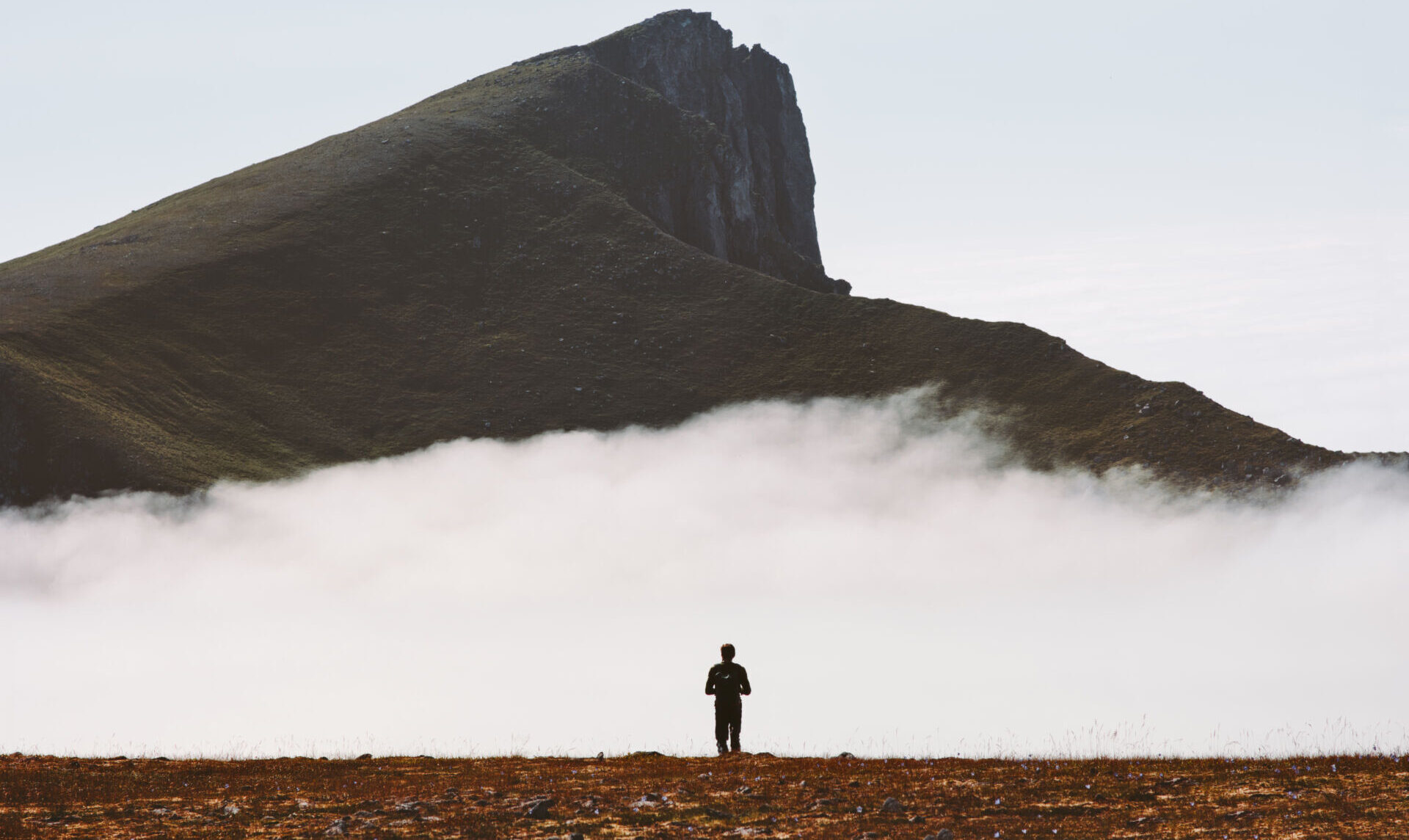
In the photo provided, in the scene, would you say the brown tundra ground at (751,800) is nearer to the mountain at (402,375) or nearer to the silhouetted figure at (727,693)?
the silhouetted figure at (727,693)

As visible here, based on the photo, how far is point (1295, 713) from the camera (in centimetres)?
13375

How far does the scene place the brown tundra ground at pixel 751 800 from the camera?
1988 centimetres

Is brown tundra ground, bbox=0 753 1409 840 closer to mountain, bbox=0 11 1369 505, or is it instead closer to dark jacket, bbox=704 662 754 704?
dark jacket, bbox=704 662 754 704

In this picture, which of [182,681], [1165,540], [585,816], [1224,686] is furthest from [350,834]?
[1165,540]

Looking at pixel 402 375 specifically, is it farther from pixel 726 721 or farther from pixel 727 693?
pixel 727 693

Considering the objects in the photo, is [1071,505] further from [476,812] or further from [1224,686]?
[476,812]

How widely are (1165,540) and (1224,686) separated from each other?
65.8 feet

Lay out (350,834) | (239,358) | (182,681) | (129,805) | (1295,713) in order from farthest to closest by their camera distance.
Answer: (239,358) < (1295,713) < (182,681) < (129,805) < (350,834)

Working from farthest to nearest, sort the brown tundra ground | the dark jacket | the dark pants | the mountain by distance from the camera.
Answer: the mountain
the dark pants
the dark jacket
the brown tundra ground

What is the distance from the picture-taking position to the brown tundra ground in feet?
65.2

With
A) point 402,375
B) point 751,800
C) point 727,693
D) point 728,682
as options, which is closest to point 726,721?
point 727,693

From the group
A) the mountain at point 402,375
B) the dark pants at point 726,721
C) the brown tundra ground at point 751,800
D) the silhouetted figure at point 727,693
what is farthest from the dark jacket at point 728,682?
the mountain at point 402,375

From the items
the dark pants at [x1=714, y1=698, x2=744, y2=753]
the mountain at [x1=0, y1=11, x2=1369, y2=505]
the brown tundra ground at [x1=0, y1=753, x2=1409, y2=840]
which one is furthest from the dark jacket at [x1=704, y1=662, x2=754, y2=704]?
the mountain at [x1=0, y1=11, x2=1369, y2=505]

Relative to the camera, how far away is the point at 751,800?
23016 mm
